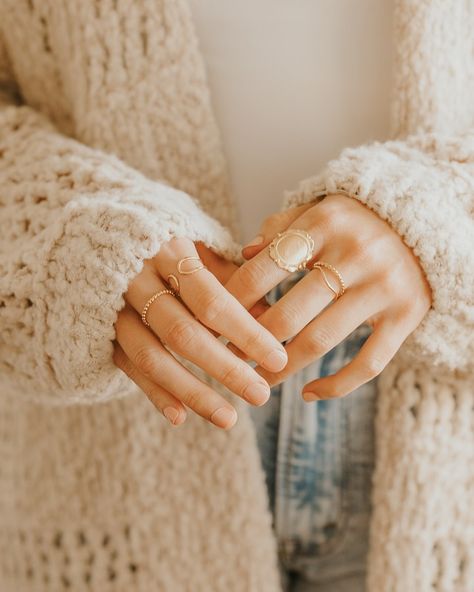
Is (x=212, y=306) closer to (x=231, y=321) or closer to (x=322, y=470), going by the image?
(x=231, y=321)

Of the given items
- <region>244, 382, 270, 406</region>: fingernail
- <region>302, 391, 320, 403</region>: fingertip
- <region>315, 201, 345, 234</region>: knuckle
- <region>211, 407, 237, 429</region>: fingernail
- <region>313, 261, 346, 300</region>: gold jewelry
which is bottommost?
<region>302, 391, 320, 403</region>: fingertip

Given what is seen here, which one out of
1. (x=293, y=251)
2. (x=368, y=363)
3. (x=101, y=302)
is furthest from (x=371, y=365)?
(x=101, y=302)

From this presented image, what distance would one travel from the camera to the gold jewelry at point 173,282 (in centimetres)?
47

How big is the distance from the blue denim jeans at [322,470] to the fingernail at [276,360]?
0.63ft

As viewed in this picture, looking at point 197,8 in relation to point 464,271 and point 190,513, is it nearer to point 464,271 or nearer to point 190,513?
point 464,271

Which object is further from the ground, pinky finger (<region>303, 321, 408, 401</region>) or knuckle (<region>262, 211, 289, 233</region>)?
knuckle (<region>262, 211, 289, 233</region>)

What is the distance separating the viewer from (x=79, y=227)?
49 centimetres

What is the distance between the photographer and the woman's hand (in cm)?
47

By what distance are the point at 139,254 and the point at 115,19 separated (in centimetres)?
26

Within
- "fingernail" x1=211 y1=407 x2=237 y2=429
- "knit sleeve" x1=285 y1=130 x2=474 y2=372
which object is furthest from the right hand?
"knit sleeve" x1=285 y1=130 x2=474 y2=372

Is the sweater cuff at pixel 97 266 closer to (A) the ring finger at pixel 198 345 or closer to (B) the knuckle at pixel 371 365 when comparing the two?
(A) the ring finger at pixel 198 345

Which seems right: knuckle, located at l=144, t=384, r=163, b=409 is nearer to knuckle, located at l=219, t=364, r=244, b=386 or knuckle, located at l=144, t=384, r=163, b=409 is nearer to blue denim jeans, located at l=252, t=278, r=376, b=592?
knuckle, located at l=219, t=364, r=244, b=386

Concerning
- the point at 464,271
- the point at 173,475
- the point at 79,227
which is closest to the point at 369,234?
the point at 464,271

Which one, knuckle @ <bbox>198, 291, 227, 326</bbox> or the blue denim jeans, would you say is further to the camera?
the blue denim jeans
